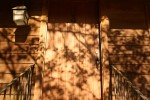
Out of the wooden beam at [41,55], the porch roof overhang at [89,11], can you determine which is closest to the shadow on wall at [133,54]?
the porch roof overhang at [89,11]

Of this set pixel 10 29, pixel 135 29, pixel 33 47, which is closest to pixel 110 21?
pixel 135 29

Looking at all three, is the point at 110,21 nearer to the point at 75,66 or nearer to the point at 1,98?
the point at 75,66

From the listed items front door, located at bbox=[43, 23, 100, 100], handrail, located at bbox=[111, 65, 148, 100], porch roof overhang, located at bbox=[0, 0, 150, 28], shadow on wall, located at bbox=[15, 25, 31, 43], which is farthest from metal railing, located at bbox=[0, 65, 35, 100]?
handrail, located at bbox=[111, 65, 148, 100]

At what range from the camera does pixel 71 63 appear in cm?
569

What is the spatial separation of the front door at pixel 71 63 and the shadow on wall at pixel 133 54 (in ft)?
1.51

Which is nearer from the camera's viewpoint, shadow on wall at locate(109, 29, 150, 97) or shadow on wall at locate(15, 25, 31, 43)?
shadow on wall at locate(109, 29, 150, 97)

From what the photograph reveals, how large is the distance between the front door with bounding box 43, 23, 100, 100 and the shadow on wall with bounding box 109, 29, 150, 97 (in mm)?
459

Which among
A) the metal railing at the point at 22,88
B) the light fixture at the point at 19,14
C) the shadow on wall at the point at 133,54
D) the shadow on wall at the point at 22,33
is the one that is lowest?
the metal railing at the point at 22,88

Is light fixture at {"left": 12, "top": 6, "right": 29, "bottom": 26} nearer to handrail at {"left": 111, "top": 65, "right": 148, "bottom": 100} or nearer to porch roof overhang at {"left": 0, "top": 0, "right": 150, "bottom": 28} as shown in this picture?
porch roof overhang at {"left": 0, "top": 0, "right": 150, "bottom": 28}

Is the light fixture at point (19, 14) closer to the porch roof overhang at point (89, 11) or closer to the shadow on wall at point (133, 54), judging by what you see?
the porch roof overhang at point (89, 11)

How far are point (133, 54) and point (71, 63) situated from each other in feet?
4.77

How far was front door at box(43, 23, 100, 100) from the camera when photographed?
18.1 feet

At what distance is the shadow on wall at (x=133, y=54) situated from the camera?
5547 millimetres

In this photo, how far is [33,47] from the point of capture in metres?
5.74
